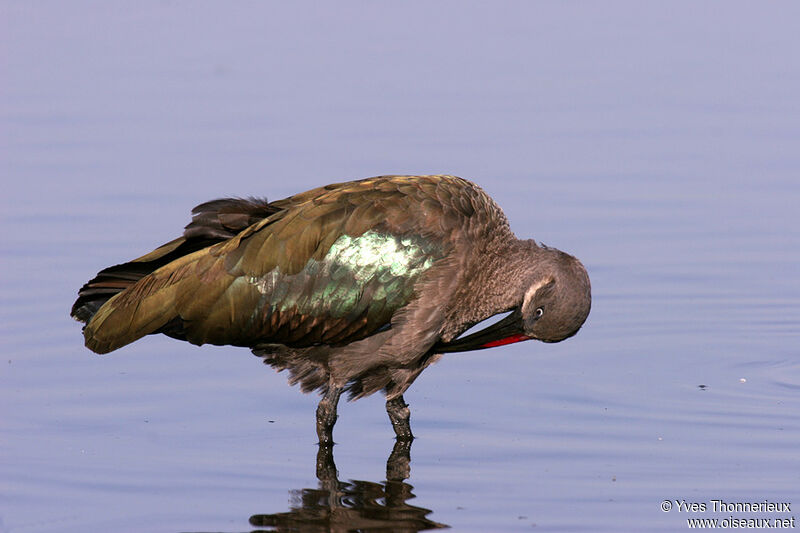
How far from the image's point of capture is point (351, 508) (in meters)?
9.63

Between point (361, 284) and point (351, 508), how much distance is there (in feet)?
4.64

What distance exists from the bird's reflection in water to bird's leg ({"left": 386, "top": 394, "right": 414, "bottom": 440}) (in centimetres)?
45

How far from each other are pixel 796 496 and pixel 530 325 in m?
1.94

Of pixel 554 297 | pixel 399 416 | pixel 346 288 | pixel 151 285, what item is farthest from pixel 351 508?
pixel 151 285

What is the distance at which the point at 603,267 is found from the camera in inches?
549

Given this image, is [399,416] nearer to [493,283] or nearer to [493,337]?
[493,337]

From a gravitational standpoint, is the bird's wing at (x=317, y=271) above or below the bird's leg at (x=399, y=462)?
above

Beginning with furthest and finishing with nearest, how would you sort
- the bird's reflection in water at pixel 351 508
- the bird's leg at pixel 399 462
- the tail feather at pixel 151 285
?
the tail feather at pixel 151 285, the bird's leg at pixel 399 462, the bird's reflection in water at pixel 351 508

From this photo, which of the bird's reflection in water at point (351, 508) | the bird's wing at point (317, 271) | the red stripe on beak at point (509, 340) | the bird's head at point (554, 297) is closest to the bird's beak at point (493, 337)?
the red stripe on beak at point (509, 340)

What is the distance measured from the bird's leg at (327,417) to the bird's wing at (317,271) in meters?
0.39

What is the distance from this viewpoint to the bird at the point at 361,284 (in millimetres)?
10234

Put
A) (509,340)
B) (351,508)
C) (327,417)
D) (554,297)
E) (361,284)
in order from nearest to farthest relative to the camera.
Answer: (351,508), (361,284), (554,297), (327,417), (509,340)

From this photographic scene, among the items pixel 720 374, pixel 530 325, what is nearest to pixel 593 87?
pixel 720 374

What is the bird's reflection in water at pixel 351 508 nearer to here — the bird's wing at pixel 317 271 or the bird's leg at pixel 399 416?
the bird's leg at pixel 399 416
